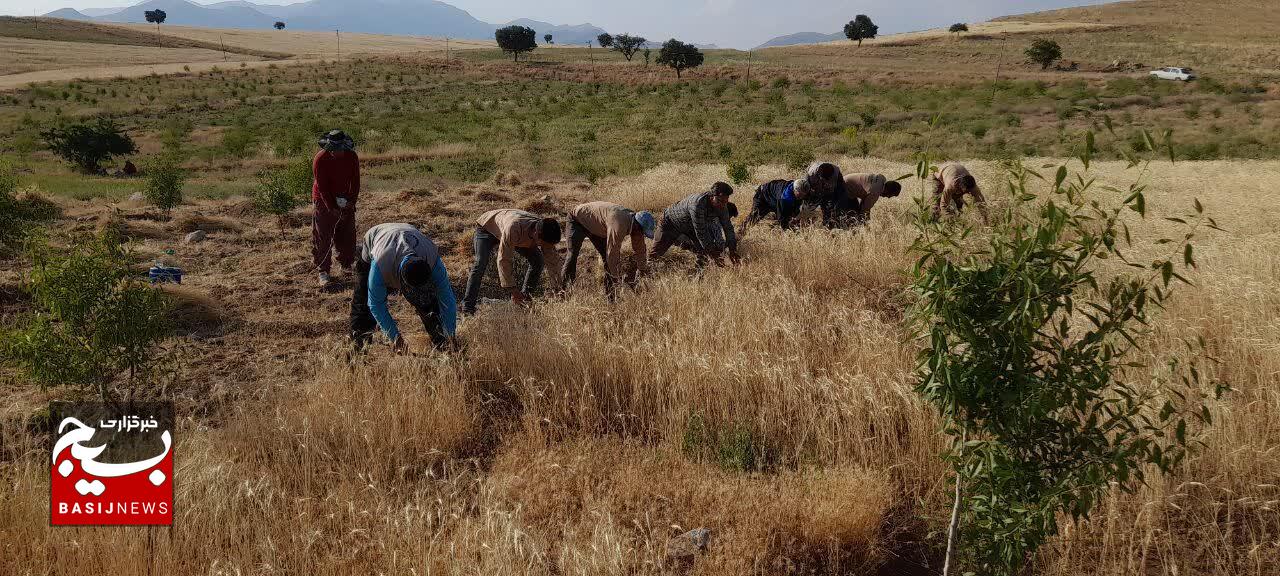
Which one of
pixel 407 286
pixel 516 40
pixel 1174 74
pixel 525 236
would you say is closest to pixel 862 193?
pixel 525 236

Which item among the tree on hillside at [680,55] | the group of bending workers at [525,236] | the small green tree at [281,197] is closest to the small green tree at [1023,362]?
the group of bending workers at [525,236]

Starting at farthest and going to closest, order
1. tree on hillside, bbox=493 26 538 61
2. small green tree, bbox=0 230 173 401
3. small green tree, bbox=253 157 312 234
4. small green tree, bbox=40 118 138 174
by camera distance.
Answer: tree on hillside, bbox=493 26 538 61, small green tree, bbox=40 118 138 174, small green tree, bbox=253 157 312 234, small green tree, bbox=0 230 173 401

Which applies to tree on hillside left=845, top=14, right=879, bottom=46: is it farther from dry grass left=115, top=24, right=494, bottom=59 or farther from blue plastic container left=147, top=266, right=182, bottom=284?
blue plastic container left=147, top=266, right=182, bottom=284

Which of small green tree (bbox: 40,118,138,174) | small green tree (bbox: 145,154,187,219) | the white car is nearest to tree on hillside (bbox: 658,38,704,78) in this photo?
the white car

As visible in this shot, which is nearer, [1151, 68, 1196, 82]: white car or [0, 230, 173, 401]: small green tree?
[0, 230, 173, 401]: small green tree

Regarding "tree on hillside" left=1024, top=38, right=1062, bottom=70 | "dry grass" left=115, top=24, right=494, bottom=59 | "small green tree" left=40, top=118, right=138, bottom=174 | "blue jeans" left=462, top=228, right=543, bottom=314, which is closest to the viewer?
"blue jeans" left=462, top=228, right=543, bottom=314

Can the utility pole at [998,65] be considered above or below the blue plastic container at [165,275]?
above

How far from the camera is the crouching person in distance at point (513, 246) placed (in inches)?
242

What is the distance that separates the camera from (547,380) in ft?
14.9

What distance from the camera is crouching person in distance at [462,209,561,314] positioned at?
20.2 ft

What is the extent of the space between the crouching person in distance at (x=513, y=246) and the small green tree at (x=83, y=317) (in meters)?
2.56

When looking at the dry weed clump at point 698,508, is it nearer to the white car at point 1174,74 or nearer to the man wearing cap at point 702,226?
the man wearing cap at point 702,226

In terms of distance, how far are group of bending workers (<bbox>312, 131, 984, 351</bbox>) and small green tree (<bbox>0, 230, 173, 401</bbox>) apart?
1.32 m

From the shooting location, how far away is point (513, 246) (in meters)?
6.32
